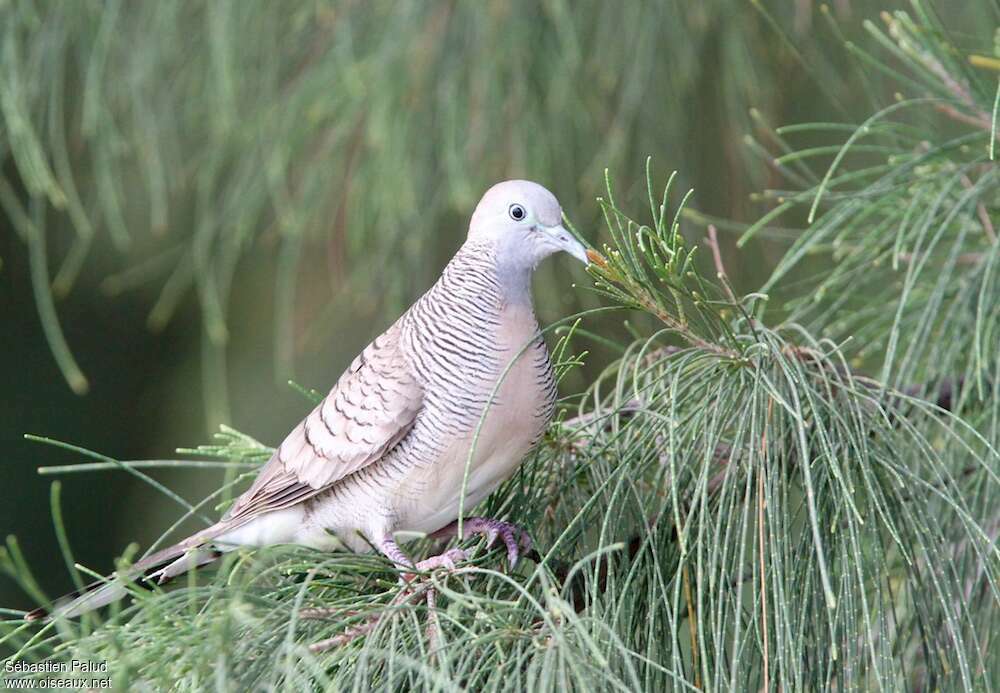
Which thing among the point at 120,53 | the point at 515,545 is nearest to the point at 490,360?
the point at 515,545

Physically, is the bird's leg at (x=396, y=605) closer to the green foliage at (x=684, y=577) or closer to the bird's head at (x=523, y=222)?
the green foliage at (x=684, y=577)

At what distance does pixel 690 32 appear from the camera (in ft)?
8.18

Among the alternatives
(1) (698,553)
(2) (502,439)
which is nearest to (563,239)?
(2) (502,439)

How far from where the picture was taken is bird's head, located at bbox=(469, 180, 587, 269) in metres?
1.59

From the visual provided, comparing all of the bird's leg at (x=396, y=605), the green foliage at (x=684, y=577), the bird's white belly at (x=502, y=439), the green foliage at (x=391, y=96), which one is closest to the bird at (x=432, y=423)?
the bird's white belly at (x=502, y=439)

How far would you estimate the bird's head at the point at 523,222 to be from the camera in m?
1.59

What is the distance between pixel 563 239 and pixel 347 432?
0.41 m

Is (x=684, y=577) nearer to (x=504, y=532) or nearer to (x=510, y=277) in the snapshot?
(x=504, y=532)

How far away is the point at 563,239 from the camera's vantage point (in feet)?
5.18

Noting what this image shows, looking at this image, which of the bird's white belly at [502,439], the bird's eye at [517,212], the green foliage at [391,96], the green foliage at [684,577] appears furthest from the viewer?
the green foliage at [391,96]

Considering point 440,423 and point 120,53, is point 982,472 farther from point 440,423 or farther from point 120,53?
point 120,53

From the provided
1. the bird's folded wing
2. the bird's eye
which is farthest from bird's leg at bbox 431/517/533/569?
the bird's eye

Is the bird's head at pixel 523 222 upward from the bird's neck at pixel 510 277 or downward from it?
upward

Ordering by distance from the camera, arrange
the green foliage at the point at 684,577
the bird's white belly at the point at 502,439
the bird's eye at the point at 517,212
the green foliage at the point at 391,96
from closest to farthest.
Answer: the green foliage at the point at 684,577 → the bird's white belly at the point at 502,439 → the bird's eye at the point at 517,212 → the green foliage at the point at 391,96
